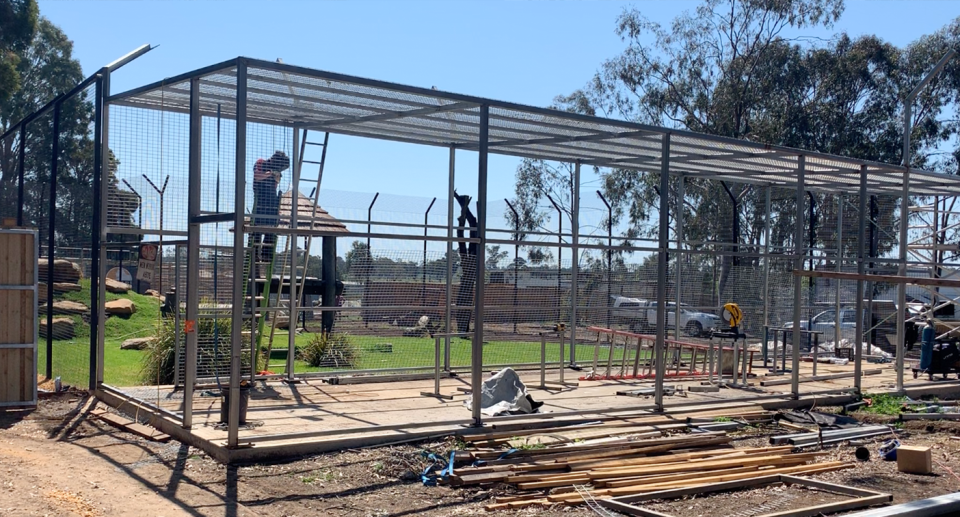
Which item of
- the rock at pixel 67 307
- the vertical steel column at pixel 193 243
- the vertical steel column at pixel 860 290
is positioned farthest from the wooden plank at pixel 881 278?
the rock at pixel 67 307

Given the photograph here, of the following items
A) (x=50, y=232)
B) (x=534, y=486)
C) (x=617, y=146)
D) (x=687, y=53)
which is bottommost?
(x=534, y=486)

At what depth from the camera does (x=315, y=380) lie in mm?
12453

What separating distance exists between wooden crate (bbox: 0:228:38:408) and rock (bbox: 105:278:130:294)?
31.6ft

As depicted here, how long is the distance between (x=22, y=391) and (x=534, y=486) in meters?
6.28

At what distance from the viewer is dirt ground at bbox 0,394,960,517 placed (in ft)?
22.0

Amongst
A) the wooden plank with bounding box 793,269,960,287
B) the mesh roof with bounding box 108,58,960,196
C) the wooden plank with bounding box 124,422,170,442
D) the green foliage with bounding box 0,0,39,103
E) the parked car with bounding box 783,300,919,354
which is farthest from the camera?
the green foliage with bounding box 0,0,39,103

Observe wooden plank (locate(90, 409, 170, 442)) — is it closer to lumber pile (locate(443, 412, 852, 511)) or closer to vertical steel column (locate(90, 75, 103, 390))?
vertical steel column (locate(90, 75, 103, 390))

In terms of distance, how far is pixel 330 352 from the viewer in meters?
13.9

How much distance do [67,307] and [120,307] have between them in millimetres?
6964

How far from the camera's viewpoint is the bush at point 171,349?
1192 centimetres

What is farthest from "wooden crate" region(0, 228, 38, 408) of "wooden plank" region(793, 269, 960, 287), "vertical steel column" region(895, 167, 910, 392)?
"vertical steel column" region(895, 167, 910, 392)

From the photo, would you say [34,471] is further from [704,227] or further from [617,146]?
[704,227]

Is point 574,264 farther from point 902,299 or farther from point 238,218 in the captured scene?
point 238,218

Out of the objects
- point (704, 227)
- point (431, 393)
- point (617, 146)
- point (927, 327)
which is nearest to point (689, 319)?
point (927, 327)
